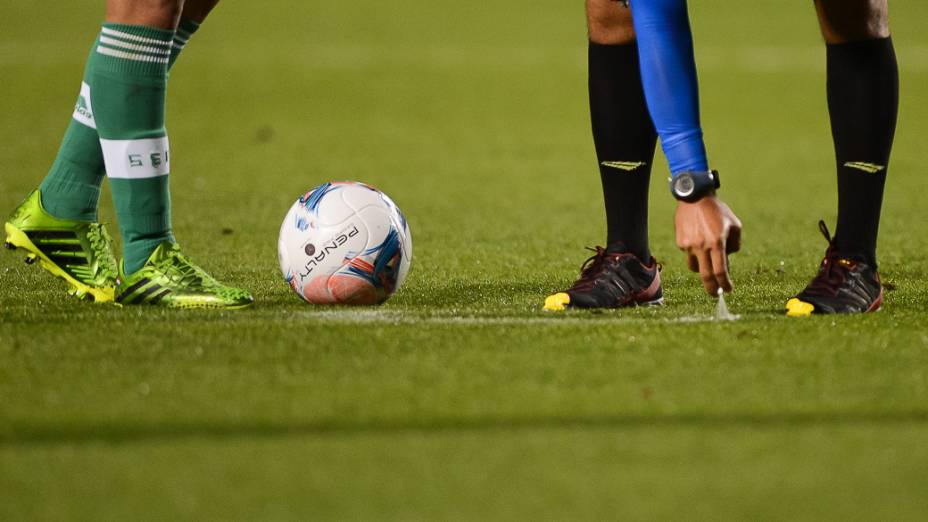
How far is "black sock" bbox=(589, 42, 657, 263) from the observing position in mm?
4039

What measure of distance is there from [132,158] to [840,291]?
1.91 meters

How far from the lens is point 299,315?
3.71 metres

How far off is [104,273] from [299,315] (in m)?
0.70

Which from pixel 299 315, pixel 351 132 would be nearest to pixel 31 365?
pixel 299 315

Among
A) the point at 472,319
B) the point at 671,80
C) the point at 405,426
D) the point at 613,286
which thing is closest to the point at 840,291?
the point at 613,286

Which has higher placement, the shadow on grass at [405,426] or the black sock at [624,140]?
the black sock at [624,140]

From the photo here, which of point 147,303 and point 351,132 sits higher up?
point 147,303

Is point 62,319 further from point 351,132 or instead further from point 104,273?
point 351,132

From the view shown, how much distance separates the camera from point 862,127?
12.5 feet

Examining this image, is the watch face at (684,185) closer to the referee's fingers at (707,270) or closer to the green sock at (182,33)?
the referee's fingers at (707,270)

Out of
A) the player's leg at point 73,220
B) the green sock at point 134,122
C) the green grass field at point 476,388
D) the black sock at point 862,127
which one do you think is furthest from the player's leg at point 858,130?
the player's leg at point 73,220

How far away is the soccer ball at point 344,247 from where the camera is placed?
155 inches

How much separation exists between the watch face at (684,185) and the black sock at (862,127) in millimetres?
853

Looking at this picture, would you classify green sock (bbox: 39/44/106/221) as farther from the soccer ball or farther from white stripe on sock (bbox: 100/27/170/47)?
the soccer ball
